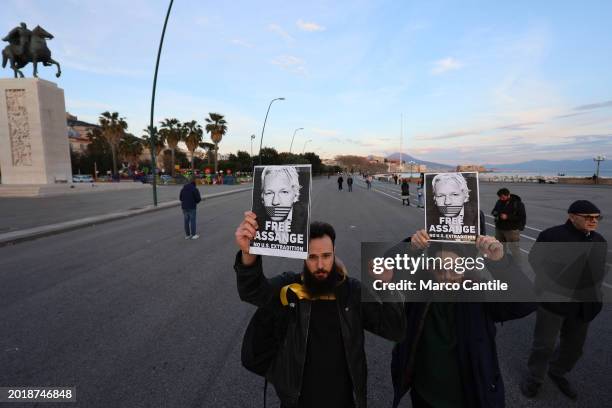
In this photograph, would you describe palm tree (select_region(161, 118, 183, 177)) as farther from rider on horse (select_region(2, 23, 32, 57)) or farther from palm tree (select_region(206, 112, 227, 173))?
rider on horse (select_region(2, 23, 32, 57))

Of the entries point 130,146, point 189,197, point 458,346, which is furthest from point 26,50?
point 130,146

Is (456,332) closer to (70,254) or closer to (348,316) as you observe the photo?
(348,316)

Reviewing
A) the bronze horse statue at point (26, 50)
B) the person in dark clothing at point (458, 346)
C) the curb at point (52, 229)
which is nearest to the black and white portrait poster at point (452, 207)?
the person in dark clothing at point (458, 346)

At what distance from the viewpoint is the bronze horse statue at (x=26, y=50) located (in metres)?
23.7

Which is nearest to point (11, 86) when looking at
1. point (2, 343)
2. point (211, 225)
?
point (211, 225)

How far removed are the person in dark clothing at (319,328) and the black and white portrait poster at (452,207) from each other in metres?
0.69

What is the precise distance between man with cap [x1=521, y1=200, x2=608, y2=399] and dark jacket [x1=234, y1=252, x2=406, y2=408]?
195 centimetres

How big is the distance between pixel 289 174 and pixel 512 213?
5931 mm

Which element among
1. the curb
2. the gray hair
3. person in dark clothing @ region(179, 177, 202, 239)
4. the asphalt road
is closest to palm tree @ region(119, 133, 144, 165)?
the curb

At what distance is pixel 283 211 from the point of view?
79.6 inches

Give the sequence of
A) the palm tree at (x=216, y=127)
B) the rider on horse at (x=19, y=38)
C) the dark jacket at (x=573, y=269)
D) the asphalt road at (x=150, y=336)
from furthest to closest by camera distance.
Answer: the palm tree at (x=216, y=127)
the rider on horse at (x=19, y=38)
the asphalt road at (x=150, y=336)
the dark jacket at (x=573, y=269)

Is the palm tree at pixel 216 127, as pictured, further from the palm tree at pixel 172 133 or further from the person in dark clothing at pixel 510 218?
the person in dark clothing at pixel 510 218

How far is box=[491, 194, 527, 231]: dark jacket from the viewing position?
6215mm

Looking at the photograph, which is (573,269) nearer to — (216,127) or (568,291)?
(568,291)
